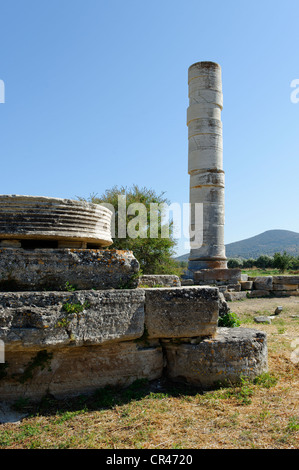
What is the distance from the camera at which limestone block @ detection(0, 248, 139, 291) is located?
386 centimetres

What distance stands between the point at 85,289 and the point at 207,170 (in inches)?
449

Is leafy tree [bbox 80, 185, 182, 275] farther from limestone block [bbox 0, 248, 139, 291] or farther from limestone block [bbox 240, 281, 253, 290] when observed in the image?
limestone block [bbox 0, 248, 139, 291]

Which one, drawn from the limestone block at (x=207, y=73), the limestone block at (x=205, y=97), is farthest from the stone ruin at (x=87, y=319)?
the limestone block at (x=207, y=73)

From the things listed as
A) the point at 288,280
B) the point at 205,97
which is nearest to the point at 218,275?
the point at 288,280

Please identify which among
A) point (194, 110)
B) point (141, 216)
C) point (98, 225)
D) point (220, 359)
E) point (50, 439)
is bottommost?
point (50, 439)

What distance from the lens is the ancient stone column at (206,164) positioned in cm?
1466

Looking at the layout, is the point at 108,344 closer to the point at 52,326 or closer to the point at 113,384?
the point at 113,384

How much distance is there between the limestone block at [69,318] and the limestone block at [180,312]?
144mm

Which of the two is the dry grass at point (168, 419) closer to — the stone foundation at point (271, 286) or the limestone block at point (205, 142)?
the stone foundation at point (271, 286)

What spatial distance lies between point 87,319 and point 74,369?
0.61m

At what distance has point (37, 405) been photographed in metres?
3.88

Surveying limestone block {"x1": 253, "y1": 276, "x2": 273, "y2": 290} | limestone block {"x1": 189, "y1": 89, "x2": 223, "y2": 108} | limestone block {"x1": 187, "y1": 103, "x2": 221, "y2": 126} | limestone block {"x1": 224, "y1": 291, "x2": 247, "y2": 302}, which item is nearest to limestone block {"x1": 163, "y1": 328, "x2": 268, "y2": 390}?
limestone block {"x1": 224, "y1": 291, "x2": 247, "y2": 302}
